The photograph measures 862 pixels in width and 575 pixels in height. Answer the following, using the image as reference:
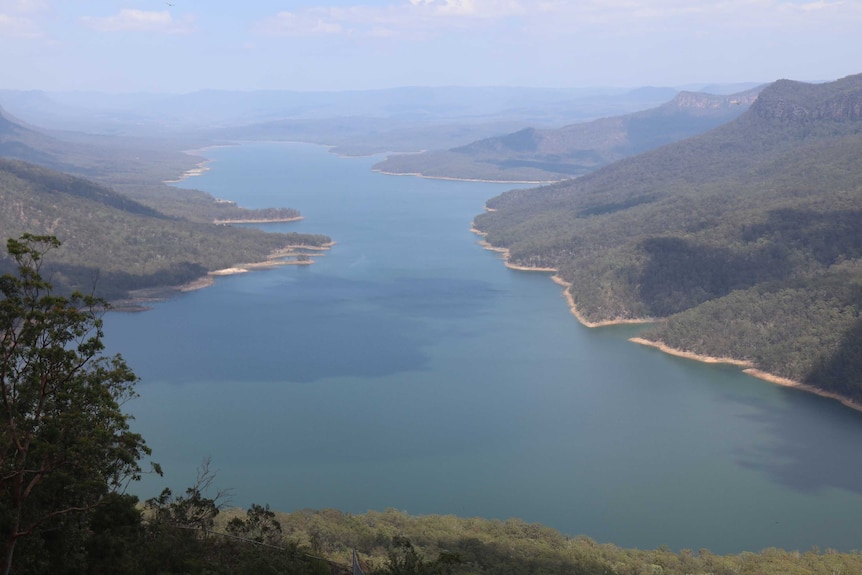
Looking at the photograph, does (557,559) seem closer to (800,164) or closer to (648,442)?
(648,442)

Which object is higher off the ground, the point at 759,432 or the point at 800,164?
the point at 800,164

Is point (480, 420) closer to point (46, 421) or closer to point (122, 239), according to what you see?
point (46, 421)

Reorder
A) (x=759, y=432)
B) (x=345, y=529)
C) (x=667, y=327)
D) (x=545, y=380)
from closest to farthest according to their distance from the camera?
(x=345, y=529), (x=759, y=432), (x=545, y=380), (x=667, y=327)

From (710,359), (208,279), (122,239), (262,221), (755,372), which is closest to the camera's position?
(755,372)

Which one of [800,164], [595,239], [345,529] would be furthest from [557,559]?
[800,164]

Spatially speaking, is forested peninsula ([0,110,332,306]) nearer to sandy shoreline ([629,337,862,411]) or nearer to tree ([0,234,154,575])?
sandy shoreline ([629,337,862,411])

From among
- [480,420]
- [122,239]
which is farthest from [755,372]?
[122,239]
